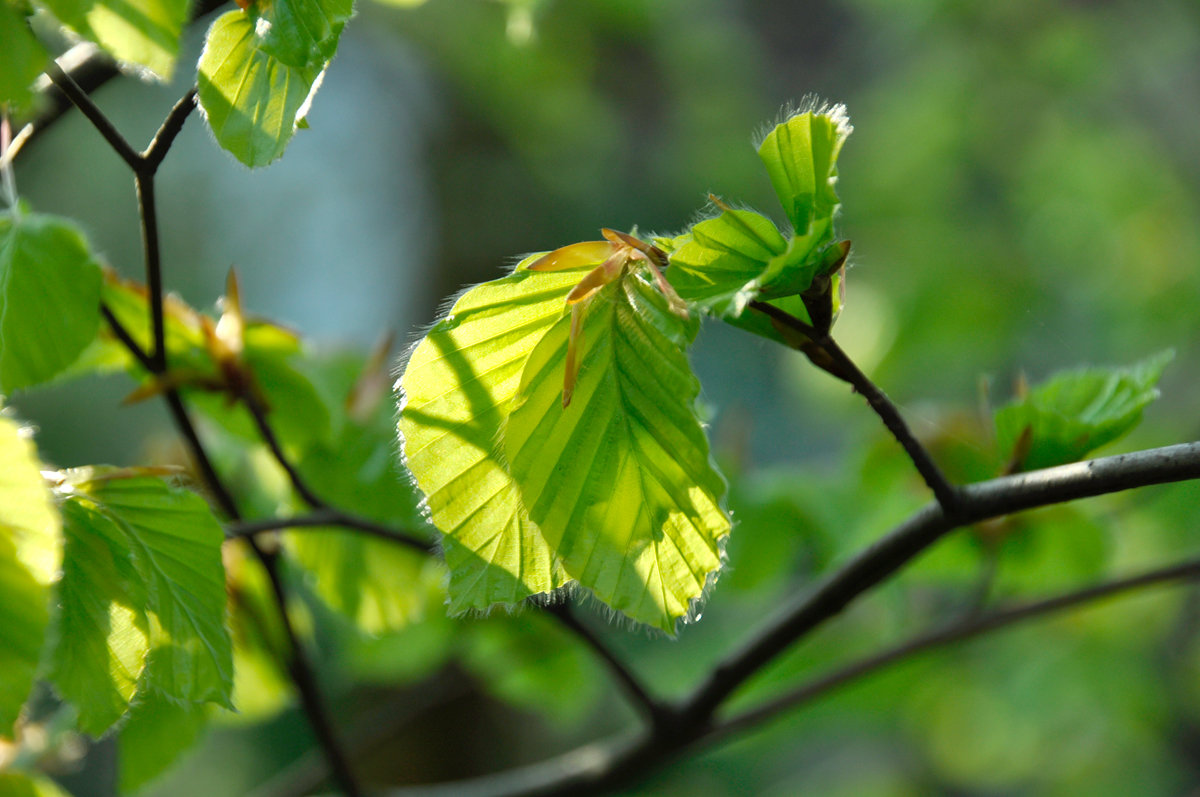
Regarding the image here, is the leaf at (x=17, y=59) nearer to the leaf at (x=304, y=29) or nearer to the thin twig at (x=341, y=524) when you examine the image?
the leaf at (x=304, y=29)

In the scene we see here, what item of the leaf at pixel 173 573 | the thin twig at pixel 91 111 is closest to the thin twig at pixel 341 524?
the leaf at pixel 173 573

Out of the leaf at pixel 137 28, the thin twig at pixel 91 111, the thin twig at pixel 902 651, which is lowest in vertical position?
the thin twig at pixel 902 651

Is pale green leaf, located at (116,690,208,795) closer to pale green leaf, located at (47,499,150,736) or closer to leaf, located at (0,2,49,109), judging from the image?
pale green leaf, located at (47,499,150,736)

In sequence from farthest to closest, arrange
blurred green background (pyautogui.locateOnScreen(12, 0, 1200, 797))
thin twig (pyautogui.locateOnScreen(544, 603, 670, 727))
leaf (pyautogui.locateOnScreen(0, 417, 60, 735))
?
blurred green background (pyautogui.locateOnScreen(12, 0, 1200, 797)) → thin twig (pyautogui.locateOnScreen(544, 603, 670, 727)) → leaf (pyautogui.locateOnScreen(0, 417, 60, 735))

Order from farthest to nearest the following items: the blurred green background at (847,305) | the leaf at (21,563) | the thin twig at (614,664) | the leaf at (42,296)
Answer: the blurred green background at (847,305), the thin twig at (614,664), the leaf at (42,296), the leaf at (21,563)

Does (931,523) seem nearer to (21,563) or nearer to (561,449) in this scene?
(561,449)

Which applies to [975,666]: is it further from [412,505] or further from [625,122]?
[625,122]

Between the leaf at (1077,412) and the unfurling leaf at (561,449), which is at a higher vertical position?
the unfurling leaf at (561,449)

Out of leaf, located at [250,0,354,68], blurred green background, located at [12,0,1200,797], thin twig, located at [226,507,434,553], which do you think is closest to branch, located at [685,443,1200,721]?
blurred green background, located at [12,0,1200,797]
